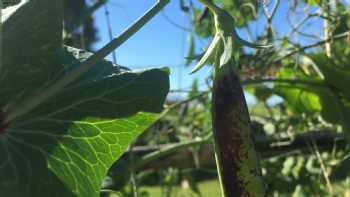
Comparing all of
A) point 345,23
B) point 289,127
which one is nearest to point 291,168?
point 289,127

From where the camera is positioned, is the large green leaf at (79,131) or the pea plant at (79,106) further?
the large green leaf at (79,131)

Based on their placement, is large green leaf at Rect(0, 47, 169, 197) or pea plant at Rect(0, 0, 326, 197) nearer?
pea plant at Rect(0, 0, 326, 197)

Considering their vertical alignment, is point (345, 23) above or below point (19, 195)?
above

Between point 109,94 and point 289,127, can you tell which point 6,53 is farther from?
point 289,127

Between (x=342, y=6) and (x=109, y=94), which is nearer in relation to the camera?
(x=109, y=94)
